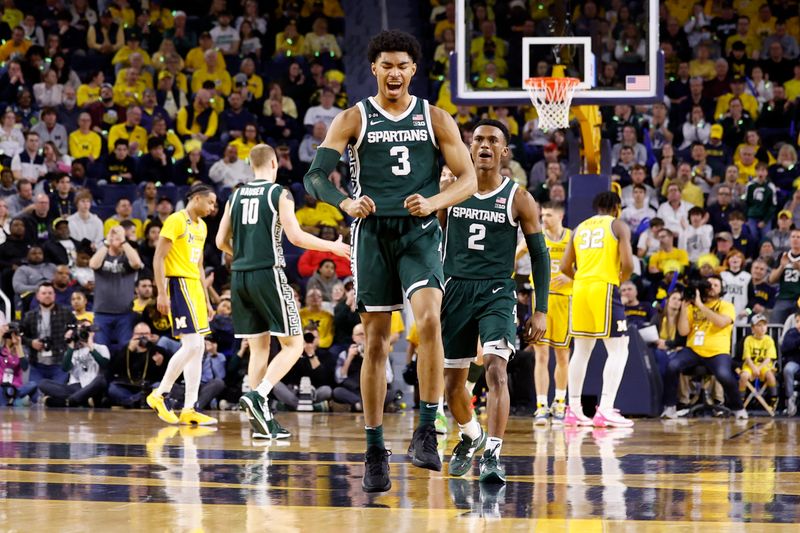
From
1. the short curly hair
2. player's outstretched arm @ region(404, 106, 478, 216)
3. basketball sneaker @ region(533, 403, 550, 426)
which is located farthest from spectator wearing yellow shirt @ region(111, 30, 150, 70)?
player's outstretched arm @ region(404, 106, 478, 216)

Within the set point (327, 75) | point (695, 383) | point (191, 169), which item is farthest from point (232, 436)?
point (327, 75)

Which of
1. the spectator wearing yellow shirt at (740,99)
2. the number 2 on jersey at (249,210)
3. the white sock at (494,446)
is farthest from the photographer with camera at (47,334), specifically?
the spectator wearing yellow shirt at (740,99)

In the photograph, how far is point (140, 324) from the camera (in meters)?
14.0

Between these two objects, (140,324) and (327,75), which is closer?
(140,324)

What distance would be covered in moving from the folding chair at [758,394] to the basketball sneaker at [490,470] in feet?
25.1

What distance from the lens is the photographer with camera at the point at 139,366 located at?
547 inches

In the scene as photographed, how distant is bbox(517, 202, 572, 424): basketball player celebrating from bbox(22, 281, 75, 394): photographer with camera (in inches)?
219

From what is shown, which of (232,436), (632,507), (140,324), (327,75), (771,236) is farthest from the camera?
(327,75)

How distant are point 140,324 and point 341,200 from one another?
8.37 metres

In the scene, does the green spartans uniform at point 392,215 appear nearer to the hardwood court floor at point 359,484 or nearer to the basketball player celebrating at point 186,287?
the hardwood court floor at point 359,484

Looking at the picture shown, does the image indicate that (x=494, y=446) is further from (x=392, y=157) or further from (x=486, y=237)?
(x=392, y=157)

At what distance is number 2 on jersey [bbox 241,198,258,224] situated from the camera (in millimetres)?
9898

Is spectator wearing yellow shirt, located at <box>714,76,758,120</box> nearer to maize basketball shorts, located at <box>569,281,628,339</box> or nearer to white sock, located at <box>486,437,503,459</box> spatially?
maize basketball shorts, located at <box>569,281,628,339</box>

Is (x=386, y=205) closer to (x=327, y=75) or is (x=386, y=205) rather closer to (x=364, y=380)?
(x=364, y=380)
